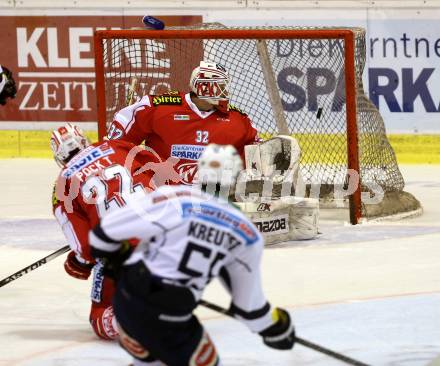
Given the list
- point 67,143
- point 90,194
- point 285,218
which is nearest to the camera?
point 90,194

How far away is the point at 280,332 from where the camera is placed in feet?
15.1

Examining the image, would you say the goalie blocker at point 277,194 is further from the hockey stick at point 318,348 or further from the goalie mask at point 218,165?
the goalie mask at point 218,165

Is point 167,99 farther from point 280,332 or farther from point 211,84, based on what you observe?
point 280,332

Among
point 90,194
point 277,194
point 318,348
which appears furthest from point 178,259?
point 277,194

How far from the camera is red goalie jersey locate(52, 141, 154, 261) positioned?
6016 mm

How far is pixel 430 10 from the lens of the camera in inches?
Answer: 453

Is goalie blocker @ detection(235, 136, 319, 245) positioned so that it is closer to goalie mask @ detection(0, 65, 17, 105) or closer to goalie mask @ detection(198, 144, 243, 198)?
goalie mask @ detection(0, 65, 17, 105)

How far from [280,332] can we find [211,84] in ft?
11.8

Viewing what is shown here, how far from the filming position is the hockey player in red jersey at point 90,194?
19.7 feet

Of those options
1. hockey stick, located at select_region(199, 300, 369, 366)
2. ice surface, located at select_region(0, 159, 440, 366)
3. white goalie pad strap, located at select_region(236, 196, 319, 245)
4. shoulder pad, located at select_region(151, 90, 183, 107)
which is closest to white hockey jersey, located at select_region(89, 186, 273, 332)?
hockey stick, located at select_region(199, 300, 369, 366)

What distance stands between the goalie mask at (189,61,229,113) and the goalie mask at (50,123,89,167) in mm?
1920

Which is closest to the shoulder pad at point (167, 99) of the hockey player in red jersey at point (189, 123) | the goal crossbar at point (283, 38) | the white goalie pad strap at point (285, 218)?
the hockey player in red jersey at point (189, 123)

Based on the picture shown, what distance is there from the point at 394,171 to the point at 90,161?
4287mm

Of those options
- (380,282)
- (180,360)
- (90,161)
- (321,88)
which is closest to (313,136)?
(321,88)
